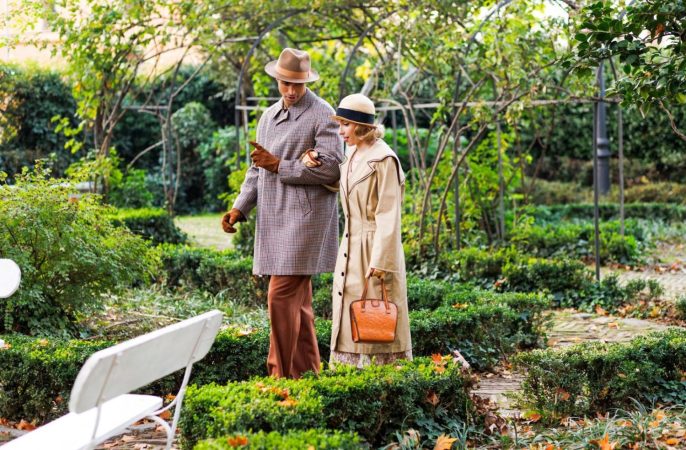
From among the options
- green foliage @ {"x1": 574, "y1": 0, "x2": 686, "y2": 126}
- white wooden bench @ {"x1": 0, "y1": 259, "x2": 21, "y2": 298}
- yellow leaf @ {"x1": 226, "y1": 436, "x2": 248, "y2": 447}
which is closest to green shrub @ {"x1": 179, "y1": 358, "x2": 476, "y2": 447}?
yellow leaf @ {"x1": 226, "y1": 436, "x2": 248, "y2": 447}

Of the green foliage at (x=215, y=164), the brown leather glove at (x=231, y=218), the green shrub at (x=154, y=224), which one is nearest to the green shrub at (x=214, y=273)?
the green shrub at (x=154, y=224)

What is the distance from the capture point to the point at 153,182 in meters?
18.7

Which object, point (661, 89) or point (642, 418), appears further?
point (661, 89)

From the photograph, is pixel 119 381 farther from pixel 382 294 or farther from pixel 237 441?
pixel 382 294

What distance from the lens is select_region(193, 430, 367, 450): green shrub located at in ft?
11.4

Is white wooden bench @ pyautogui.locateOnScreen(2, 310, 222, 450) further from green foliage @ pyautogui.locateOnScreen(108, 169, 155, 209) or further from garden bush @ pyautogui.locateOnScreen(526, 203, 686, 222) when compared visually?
garden bush @ pyautogui.locateOnScreen(526, 203, 686, 222)

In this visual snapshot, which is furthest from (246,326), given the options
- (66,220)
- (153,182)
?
(153,182)

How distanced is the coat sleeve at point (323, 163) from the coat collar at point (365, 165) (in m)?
0.18

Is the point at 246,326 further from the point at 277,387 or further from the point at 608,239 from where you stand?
the point at 608,239

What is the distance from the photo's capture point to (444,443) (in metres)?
4.22

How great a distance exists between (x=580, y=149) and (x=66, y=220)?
13158 mm

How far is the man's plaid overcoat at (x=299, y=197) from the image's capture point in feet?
16.6

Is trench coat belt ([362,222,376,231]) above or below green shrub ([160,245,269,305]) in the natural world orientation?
above

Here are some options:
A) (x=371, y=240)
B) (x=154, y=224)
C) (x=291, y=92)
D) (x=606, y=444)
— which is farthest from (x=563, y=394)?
(x=154, y=224)
